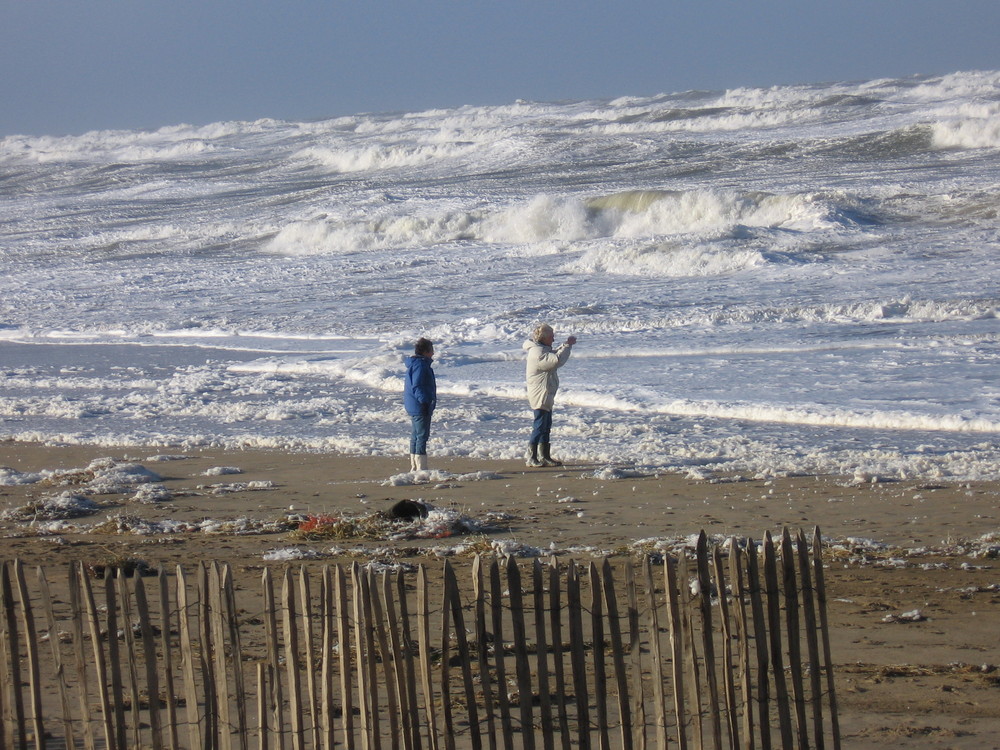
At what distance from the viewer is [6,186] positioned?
62875 mm

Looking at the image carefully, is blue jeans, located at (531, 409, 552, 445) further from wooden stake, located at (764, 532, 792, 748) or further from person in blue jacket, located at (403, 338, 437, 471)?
wooden stake, located at (764, 532, 792, 748)

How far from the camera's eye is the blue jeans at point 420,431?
376 inches

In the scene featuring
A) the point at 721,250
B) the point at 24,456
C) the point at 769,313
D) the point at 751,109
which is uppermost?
the point at 751,109

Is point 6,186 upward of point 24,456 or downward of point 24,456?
upward

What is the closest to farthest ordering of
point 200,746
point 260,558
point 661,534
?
point 200,746 → point 260,558 → point 661,534

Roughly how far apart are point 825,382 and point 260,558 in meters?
8.34

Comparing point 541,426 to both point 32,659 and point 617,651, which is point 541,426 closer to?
point 617,651

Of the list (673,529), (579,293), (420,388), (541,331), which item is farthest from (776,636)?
(579,293)

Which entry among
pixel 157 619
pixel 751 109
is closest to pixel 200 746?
pixel 157 619

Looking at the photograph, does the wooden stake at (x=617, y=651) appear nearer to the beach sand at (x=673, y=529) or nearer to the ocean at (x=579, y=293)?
the beach sand at (x=673, y=529)

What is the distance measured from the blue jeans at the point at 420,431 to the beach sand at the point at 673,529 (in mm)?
305

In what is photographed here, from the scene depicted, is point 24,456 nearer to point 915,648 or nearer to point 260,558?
point 260,558

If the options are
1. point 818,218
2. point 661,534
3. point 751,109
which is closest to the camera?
point 661,534

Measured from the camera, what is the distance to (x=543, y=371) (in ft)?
32.7
